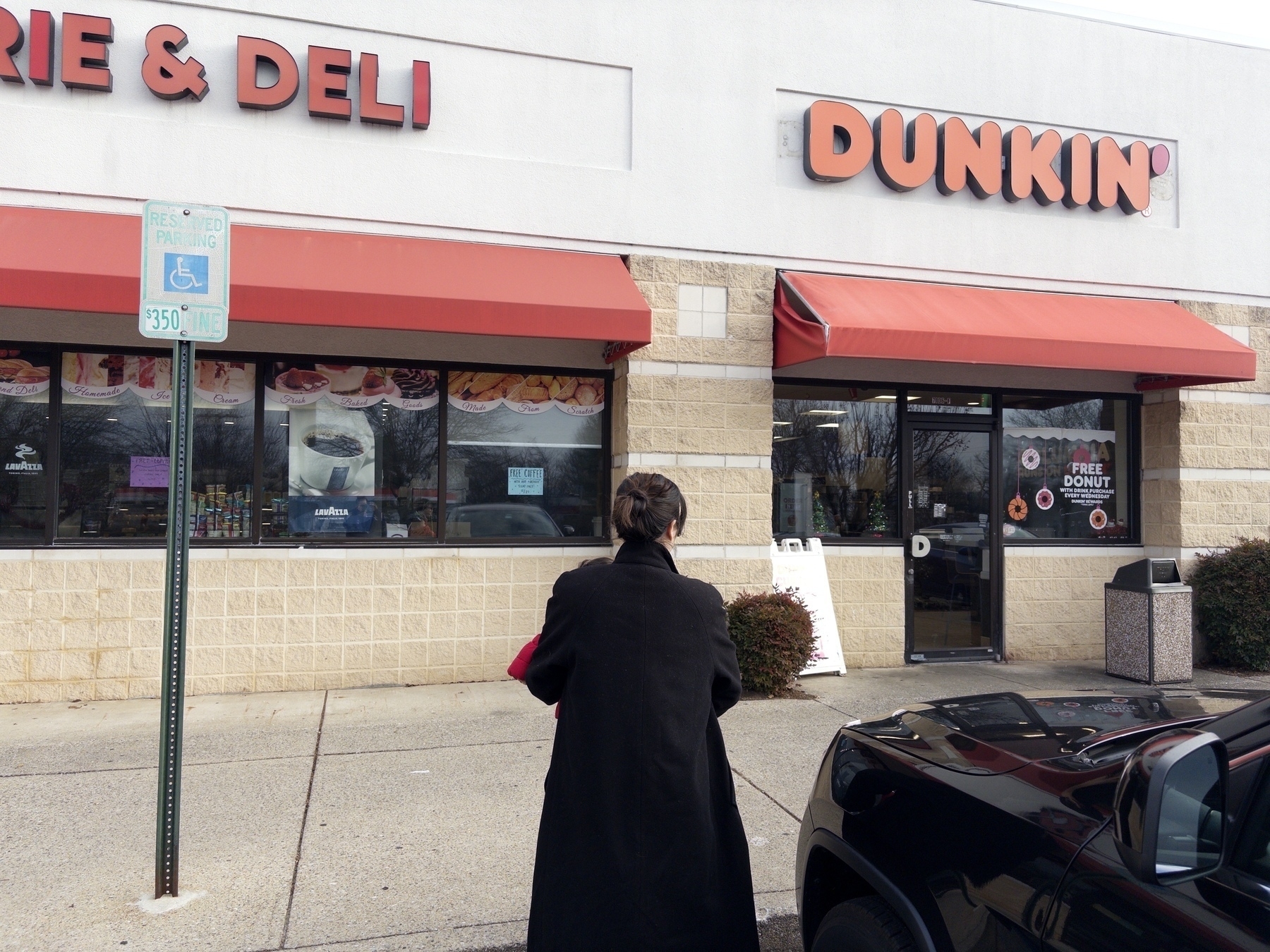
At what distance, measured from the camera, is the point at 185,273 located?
13.4 ft

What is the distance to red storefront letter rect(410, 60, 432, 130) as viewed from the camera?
7652 mm

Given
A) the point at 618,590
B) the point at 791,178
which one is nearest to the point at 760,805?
the point at 618,590

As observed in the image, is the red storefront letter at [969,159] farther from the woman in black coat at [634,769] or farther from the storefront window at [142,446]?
the woman in black coat at [634,769]

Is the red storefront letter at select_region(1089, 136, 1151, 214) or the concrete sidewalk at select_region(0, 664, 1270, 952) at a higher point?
the red storefront letter at select_region(1089, 136, 1151, 214)

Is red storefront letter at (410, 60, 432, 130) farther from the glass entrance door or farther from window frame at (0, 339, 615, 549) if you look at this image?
the glass entrance door

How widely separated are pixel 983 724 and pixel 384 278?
18.0 ft

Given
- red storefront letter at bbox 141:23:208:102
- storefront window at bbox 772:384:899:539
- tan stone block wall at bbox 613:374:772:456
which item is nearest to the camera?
red storefront letter at bbox 141:23:208:102

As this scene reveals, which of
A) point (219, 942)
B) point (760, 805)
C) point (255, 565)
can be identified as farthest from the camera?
point (255, 565)

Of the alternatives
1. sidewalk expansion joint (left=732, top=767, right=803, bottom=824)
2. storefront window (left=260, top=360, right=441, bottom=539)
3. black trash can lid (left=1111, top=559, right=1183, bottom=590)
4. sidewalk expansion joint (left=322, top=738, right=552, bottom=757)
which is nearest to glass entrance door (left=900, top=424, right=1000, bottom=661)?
black trash can lid (left=1111, top=559, right=1183, bottom=590)

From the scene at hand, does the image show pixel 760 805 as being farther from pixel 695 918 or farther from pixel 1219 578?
pixel 1219 578

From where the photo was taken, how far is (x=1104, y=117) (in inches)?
371

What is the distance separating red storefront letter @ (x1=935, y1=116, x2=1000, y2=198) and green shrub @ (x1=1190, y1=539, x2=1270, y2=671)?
4.15 meters

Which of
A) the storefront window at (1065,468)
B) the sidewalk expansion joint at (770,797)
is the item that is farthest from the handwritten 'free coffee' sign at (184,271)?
the storefront window at (1065,468)

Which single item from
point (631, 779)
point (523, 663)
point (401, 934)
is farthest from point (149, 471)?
point (631, 779)
